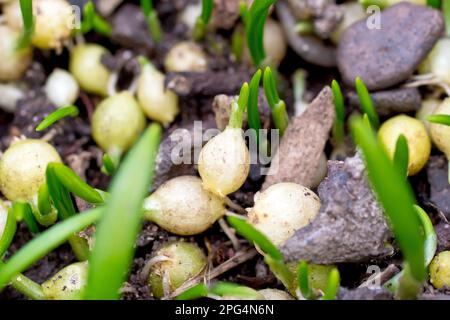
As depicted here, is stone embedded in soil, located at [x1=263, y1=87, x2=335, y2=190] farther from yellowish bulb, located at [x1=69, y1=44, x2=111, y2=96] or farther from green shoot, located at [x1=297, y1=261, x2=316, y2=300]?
yellowish bulb, located at [x1=69, y1=44, x2=111, y2=96]

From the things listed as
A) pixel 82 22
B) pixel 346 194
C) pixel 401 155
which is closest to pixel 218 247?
pixel 346 194

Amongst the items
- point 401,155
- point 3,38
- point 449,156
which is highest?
point 3,38

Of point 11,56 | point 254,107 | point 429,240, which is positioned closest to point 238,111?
point 254,107

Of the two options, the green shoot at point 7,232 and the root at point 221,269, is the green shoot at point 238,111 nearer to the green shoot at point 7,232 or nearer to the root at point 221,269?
the root at point 221,269

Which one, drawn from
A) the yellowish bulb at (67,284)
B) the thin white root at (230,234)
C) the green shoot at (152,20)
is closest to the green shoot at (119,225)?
the yellowish bulb at (67,284)

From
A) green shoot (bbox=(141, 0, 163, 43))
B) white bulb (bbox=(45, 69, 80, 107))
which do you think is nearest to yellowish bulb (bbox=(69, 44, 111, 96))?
white bulb (bbox=(45, 69, 80, 107))

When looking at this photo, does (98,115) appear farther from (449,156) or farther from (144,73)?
(449,156)

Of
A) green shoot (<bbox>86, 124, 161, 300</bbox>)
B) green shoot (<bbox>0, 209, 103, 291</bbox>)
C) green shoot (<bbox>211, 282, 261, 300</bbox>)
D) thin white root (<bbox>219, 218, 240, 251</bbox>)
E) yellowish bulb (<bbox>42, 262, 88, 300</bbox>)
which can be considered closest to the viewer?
green shoot (<bbox>86, 124, 161, 300</bbox>)
